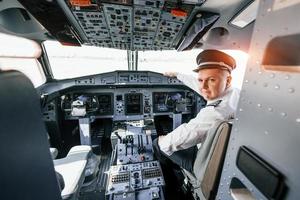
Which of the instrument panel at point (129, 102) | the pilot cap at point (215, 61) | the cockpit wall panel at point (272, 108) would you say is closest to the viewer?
the cockpit wall panel at point (272, 108)

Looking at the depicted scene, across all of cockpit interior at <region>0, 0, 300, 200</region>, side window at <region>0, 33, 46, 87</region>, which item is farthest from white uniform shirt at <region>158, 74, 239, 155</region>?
side window at <region>0, 33, 46, 87</region>

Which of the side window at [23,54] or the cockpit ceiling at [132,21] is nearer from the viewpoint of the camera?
the cockpit ceiling at [132,21]

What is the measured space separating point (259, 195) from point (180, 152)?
146 cm

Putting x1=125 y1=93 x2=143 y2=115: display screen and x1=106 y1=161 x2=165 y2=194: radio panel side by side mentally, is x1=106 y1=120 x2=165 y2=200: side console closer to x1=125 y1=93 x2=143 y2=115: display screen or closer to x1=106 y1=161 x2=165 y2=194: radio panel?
x1=106 y1=161 x2=165 y2=194: radio panel

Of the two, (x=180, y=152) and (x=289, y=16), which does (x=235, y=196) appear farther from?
(x=180, y=152)

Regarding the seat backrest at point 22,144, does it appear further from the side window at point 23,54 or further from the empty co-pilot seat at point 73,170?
the side window at point 23,54

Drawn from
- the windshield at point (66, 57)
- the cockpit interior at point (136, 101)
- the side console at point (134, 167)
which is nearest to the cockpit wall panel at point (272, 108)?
the cockpit interior at point (136, 101)

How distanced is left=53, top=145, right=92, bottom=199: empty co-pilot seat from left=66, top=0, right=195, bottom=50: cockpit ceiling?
4.26ft

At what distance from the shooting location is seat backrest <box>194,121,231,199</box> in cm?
107

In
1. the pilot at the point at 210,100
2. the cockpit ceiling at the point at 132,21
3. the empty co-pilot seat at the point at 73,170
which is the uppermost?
the cockpit ceiling at the point at 132,21

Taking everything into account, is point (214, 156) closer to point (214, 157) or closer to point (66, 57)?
point (214, 157)

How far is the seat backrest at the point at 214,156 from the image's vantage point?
42.0 inches

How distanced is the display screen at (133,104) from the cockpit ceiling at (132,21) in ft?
4.01

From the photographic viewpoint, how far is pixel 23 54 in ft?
9.03
